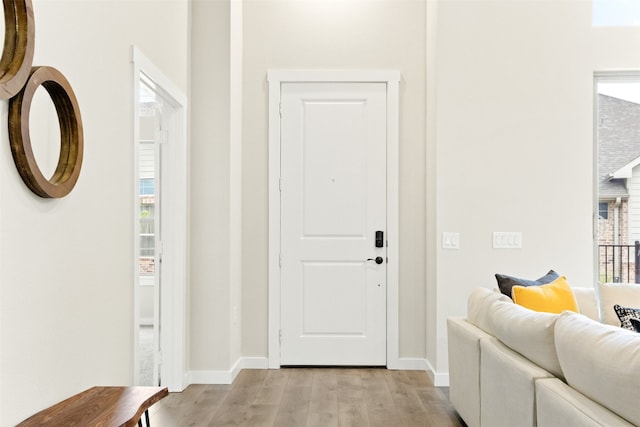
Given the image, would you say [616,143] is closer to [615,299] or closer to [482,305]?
[615,299]

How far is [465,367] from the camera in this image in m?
2.82

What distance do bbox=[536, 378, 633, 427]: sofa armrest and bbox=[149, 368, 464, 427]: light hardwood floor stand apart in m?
1.42

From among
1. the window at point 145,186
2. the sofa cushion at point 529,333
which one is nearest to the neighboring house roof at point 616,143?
the sofa cushion at point 529,333

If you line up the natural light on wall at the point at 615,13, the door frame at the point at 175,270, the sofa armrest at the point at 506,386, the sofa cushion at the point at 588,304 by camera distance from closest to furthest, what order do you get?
1. the sofa armrest at the point at 506,386
2. the sofa cushion at the point at 588,304
3. the door frame at the point at 175,270
4. the natural light on wall at the point at 615,13

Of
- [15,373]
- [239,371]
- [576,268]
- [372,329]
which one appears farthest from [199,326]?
[576,268]

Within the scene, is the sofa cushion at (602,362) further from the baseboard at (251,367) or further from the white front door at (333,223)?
the white front door at (333,223)

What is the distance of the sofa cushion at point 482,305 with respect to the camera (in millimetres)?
2635

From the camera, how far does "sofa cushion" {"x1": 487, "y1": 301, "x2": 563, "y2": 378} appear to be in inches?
76.0

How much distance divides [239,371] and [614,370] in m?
3.29

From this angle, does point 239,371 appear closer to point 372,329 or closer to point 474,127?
point 372,329

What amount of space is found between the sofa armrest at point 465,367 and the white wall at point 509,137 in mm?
822

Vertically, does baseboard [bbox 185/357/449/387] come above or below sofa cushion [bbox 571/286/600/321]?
below

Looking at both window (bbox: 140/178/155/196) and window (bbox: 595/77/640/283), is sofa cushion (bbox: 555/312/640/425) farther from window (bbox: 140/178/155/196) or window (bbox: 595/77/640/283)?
window (bbox: 140/178/155/196)

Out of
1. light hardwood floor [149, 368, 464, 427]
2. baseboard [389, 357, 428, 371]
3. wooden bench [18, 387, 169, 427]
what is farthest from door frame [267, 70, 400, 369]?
wooden bench [18, 387, 169, 427]
